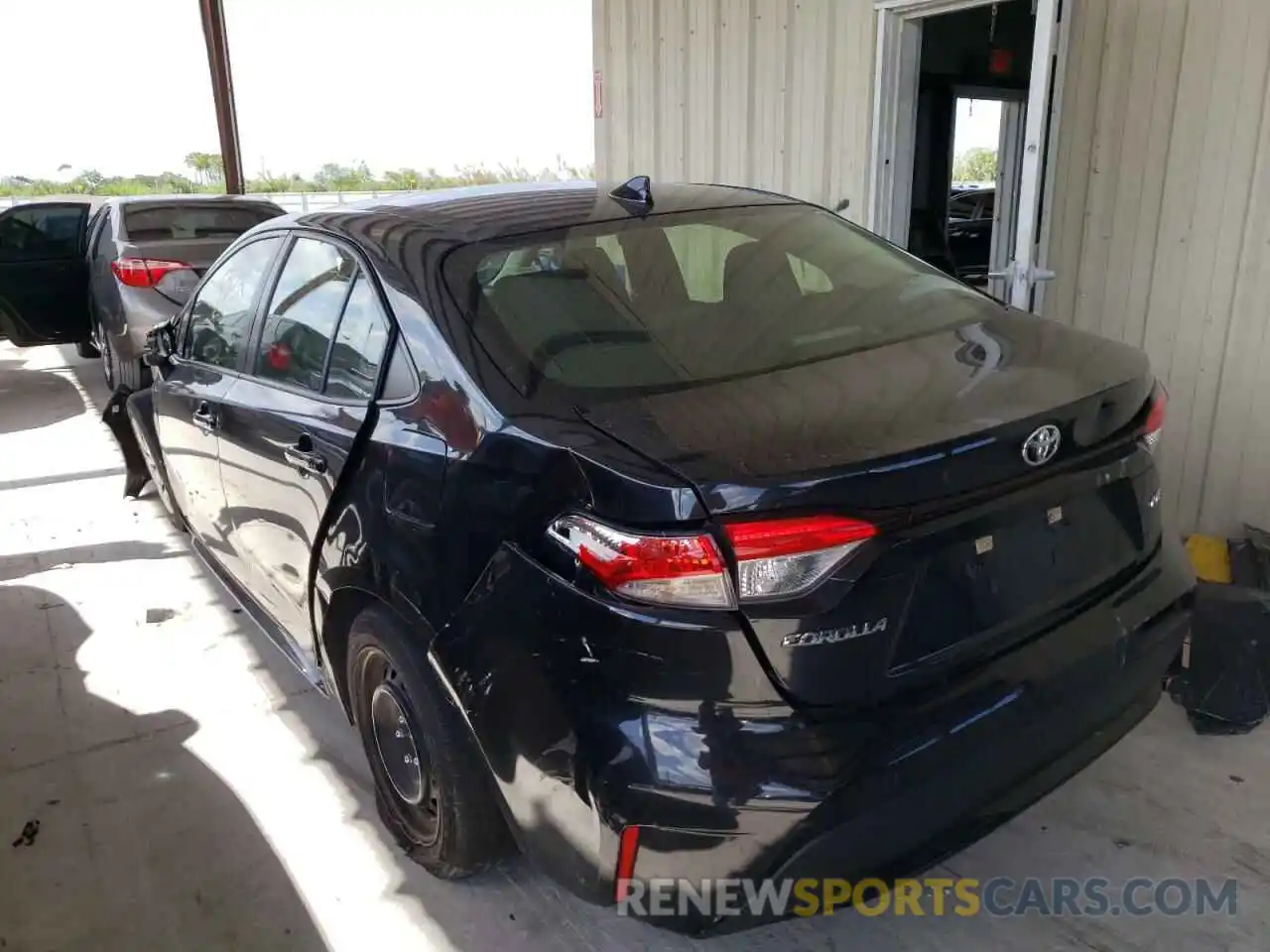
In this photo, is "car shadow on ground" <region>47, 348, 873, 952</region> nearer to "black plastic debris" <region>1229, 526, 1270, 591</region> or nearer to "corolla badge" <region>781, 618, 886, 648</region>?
"corolla badge" <region>781, 618, 886, 648</region>

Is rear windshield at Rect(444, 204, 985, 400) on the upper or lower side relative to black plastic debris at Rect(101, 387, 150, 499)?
upper

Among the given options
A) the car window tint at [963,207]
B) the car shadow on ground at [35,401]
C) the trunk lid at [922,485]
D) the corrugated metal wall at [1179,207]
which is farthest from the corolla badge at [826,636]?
the car window tint at [963,207]

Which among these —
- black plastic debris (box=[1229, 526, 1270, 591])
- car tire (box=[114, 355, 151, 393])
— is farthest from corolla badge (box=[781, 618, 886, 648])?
car tire (box=[114, 355, 151, 393])

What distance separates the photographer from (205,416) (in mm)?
3051

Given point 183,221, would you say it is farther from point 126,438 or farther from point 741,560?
point 741,560

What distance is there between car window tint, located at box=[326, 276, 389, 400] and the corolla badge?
111 centimetres

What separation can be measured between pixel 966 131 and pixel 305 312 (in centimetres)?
816

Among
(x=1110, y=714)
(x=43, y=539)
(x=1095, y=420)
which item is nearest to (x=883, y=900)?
(x=1110, y=714)

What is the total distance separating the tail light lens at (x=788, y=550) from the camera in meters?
1.50

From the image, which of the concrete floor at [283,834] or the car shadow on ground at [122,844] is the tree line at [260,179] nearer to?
the concrete floor at [283,834]

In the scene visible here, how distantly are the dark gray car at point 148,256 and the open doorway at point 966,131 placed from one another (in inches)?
181

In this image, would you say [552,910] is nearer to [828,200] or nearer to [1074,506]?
[1074,506]

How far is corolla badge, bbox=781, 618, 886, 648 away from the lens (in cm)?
152

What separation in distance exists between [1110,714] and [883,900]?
0.68 m
